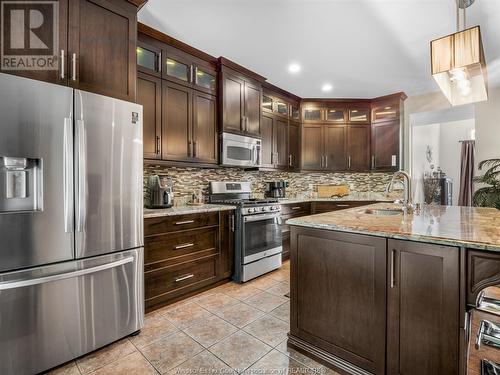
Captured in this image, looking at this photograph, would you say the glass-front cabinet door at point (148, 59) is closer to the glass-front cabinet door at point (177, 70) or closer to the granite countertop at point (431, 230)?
the glass-front cabinet door at point (177, 70)

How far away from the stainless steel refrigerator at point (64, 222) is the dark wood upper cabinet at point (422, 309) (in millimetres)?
1738

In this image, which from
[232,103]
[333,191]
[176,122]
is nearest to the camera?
[176,122]

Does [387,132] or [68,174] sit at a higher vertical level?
[387,132]

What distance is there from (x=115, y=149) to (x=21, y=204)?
0.62 m

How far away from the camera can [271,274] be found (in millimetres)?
3463

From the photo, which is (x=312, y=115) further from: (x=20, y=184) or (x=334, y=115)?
(x=20, y=184)

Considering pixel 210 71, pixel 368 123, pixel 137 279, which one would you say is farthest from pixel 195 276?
pixel 368 123

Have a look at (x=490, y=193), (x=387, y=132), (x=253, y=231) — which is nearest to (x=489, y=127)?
(x=490, y=193)

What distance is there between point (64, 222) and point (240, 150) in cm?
228

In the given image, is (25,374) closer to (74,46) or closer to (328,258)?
(328,258)

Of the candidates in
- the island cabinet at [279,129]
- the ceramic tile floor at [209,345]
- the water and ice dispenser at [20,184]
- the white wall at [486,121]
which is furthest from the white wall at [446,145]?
the water and ice dispenser at [20,184]

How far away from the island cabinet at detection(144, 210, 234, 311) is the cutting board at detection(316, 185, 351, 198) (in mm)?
2587

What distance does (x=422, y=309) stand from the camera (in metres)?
1.33

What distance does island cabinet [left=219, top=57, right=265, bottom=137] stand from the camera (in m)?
3.33
